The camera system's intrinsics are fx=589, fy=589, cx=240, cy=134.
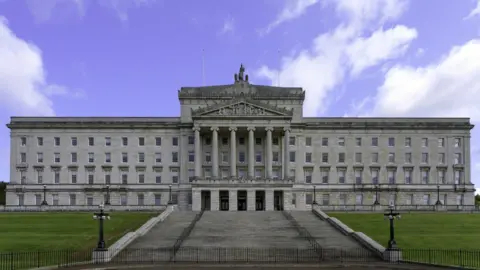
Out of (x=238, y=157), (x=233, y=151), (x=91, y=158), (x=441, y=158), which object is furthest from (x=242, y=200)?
(x=441, y=158)

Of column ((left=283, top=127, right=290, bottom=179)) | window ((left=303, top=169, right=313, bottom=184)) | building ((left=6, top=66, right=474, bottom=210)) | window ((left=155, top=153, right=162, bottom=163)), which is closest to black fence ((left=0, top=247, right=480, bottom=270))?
column ((left=283, top=127, right=290, bottom=179))

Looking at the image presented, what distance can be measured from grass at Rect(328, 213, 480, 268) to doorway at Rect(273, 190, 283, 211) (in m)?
18.0

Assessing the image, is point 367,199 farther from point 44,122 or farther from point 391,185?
point 44,122

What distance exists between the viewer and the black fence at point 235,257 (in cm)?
4294

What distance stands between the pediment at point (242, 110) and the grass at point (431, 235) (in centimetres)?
2598

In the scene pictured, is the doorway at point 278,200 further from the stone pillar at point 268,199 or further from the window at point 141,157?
the window at point 141,157

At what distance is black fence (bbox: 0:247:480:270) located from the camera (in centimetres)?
4294

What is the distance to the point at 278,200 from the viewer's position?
3856 inches

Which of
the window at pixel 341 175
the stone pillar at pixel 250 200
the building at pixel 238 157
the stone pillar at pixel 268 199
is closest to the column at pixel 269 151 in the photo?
the building at pixel 238 157

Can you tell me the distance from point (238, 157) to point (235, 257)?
5763 centimetres

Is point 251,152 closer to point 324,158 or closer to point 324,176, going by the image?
point 324,158

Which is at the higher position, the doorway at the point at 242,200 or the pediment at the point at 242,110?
the pediment at the point at 242,110

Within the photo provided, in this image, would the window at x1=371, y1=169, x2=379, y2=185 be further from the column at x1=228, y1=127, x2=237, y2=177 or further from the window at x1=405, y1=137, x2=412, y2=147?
the column at x1=228, y1=127, x2=237, y2=177

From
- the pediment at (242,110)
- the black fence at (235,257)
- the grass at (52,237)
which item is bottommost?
the black fence at (235,257)
